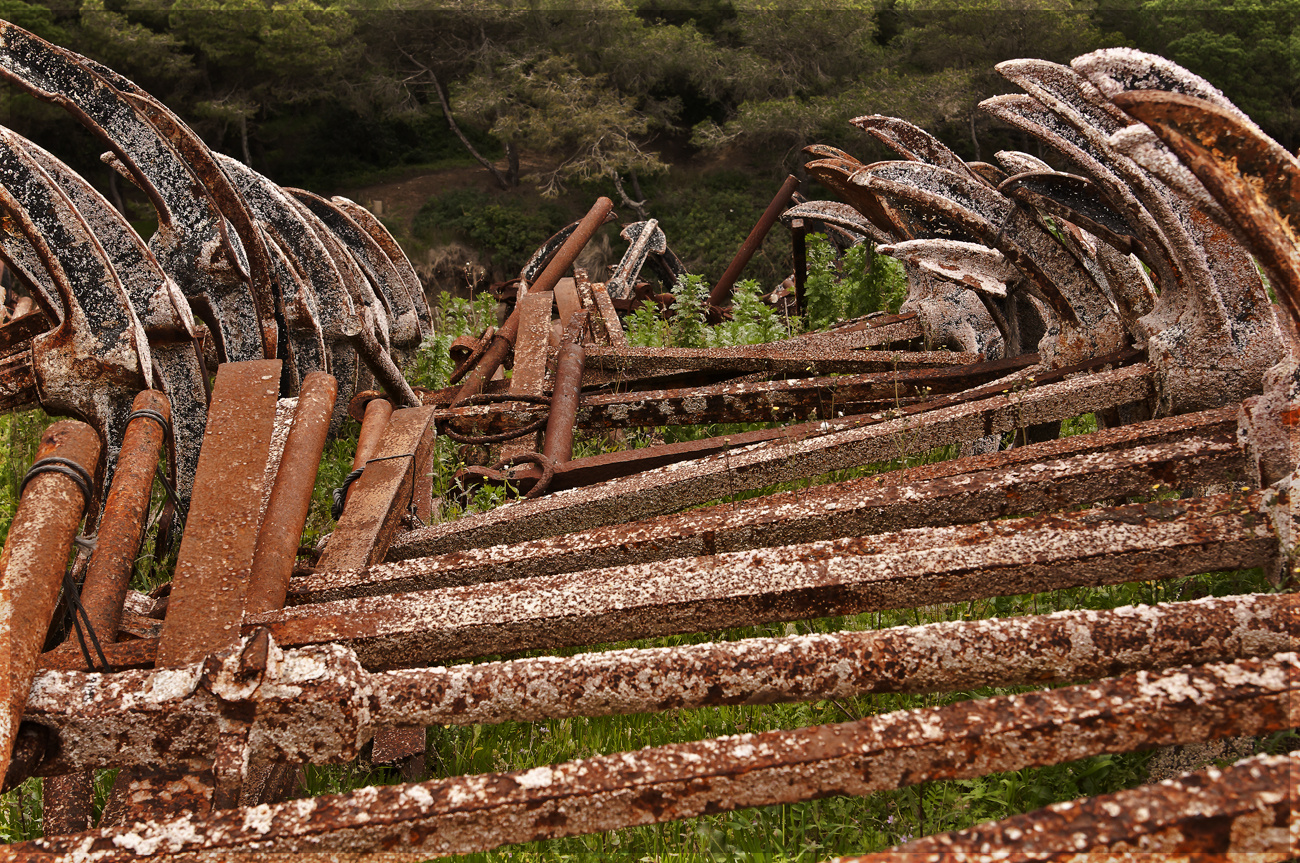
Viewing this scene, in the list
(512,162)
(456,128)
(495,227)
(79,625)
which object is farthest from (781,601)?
(456,128)

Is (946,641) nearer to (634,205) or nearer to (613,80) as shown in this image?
(634,205)

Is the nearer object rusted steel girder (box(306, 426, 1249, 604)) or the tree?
rusted steel girder (box(306, 426, 1249, 604))

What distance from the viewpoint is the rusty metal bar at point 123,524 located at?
78.7 inches

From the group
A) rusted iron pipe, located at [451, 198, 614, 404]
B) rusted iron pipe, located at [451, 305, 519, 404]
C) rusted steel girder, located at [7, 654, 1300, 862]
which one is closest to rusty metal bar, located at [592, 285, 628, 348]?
rusted iron pipe, located at [451, 198, 614, 404]

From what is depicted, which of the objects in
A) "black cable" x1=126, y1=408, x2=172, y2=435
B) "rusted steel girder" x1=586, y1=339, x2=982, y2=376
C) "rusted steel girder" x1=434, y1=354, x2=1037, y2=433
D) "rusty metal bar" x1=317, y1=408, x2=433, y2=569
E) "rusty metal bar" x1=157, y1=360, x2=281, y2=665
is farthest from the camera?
"rusted steel girder" x1=586, y1=339, x2=982, y2=376

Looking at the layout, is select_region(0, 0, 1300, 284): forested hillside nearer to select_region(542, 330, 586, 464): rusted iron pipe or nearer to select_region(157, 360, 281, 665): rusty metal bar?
select_region(542, 330, 586, 464): rusted iron pipe

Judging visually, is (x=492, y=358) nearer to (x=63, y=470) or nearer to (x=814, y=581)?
(x=63, y=470)

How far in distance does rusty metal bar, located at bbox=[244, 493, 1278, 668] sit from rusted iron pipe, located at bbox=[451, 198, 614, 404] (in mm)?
2119

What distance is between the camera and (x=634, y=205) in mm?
25531

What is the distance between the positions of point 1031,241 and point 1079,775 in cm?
210

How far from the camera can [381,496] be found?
271 centimetres

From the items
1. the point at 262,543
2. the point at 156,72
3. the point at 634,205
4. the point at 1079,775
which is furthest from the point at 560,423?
the point at 156,72

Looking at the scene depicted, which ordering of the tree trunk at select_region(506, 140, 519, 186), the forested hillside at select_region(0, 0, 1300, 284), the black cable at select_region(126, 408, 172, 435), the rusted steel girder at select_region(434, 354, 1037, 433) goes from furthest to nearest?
the tree trunk at select_region(506, 140, 519, 186) → the forested hillside at select_region(0, 0, 1300, 284) → the rusted steel girder at select_region(434, 354, 1037, 433) → the black cable at select_region(126, 408, 172, 435)

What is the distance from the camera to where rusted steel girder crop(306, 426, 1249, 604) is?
2.11m
